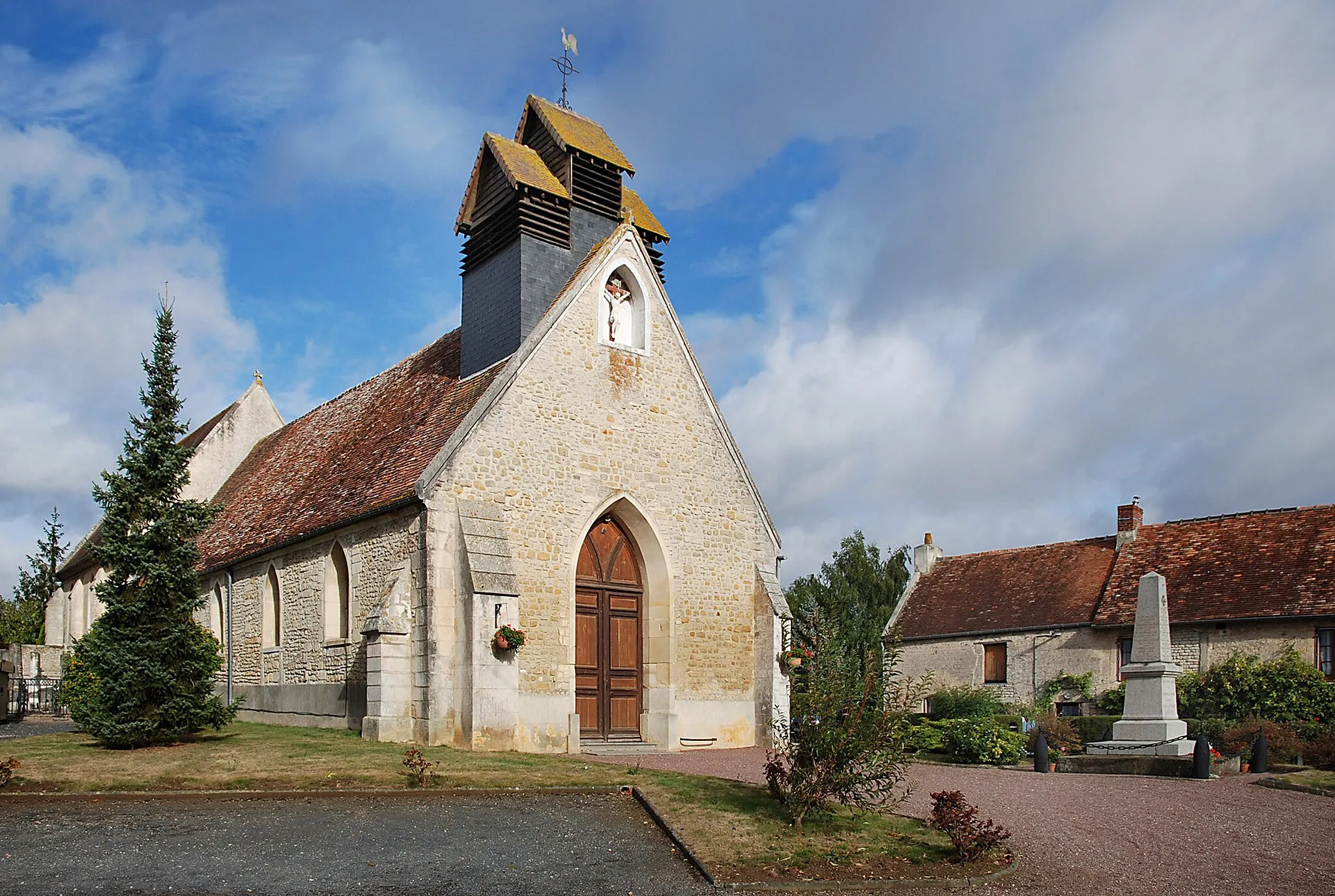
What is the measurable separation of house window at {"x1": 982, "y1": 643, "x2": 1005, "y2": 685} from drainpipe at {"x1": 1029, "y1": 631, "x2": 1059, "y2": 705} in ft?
3.89

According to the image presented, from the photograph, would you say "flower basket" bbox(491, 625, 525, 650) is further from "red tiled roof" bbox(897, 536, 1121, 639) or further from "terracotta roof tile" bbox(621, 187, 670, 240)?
"red tiled roof" bbox(897, 536, 1121, 639)

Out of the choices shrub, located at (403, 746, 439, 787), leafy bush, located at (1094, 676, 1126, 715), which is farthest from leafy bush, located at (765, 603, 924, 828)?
leafy bush, located at (1094, 676, 1126, 715)

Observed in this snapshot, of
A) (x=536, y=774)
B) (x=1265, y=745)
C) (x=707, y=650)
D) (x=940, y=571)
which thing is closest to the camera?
(x=536, y=774)

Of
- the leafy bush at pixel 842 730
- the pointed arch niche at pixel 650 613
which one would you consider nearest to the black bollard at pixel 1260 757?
the pointed arch niche at pixel 650 613

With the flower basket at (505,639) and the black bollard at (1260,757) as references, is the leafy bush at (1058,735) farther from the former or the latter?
the flower basket at (505,639)

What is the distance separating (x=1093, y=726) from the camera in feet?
81.0

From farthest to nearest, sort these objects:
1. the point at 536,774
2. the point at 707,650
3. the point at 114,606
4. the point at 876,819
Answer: the point at 707,650
the point at 114,606
the point at 536,774
the point at 876,819

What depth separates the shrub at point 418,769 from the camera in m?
12.3

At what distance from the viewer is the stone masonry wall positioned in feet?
59.2

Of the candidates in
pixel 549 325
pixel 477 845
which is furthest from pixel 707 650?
pixel 477 845

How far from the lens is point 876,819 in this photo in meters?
11.2

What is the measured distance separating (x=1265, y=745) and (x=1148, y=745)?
1.80 metres

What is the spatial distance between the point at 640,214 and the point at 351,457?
7.68 metres

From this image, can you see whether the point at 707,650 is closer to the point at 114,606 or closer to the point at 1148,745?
the point at 1148,745
